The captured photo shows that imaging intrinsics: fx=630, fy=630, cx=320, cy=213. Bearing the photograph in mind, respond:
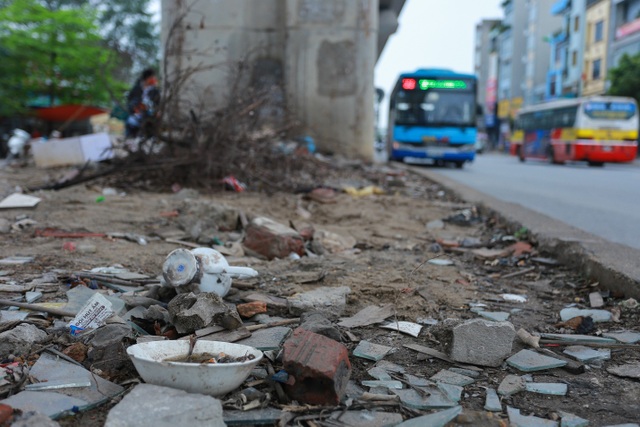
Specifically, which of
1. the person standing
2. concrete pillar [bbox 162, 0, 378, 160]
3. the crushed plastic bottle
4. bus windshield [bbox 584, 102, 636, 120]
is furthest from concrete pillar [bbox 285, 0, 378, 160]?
the crushed plastic bottle

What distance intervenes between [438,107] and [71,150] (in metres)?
13.5

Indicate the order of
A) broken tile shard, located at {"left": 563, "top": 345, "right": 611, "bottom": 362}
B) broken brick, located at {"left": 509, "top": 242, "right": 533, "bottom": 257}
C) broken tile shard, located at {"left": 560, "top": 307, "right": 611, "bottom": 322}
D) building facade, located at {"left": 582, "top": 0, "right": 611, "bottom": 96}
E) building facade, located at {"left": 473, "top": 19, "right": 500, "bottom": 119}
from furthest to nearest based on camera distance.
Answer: building facade, located at {"left": 473, "top": 19, "right": 500, "bottom": 119}, building facade, located at {"left": 582, "top": 0, "right": 611, "bottom": 96}, broken brick, located at {"left": 509, "top": 242, "right": 533, "bottom": 257}, broken tile shard, located at {"left": 560, "top": 307, "right": 611, "bottom": 322}, broken tile shard, located at {"left": 563, "top": 345, "right": 611, "bottom": 362}

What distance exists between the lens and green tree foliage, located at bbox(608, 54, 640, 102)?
1287 inches

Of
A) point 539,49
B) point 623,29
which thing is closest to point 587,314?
point 623,29

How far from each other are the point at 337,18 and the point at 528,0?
56.4 meters

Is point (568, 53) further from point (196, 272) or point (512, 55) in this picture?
point (196, 272)

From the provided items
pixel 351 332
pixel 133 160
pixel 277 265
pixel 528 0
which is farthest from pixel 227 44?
pixel 528 0

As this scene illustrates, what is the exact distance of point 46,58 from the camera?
2211 cm

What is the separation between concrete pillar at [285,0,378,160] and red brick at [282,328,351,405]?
1357cm

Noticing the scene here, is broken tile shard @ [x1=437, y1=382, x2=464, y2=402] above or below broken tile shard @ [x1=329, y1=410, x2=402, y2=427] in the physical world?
below

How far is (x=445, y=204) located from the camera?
838 centimetres

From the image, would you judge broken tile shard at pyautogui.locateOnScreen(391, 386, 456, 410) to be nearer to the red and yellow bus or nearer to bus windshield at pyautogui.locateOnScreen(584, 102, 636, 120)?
the red and yellow bus

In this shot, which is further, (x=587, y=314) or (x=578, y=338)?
(x=587, y=314)

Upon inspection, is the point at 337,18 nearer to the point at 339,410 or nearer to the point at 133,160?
the point at 133,160
